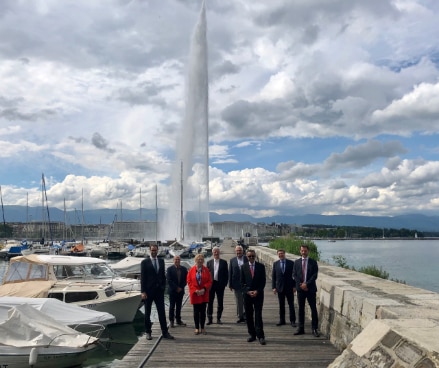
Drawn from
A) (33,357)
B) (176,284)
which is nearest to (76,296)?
(176,284)

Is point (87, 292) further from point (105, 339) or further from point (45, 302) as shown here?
point (45, 302)

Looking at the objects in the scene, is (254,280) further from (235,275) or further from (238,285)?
(235,275)

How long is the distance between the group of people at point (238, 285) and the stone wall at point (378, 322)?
1.61ft

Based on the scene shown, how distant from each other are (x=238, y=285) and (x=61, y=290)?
796 cm

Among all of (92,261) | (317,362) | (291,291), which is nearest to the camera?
(317,362)

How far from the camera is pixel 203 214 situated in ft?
265

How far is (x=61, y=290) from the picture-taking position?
15.5 metres

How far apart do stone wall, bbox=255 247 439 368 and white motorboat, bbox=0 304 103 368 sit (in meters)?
4.83

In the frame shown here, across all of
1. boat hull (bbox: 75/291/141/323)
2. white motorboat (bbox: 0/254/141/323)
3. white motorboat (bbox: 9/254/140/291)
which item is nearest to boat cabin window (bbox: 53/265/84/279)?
white motorboat (bbox: 9/254/140/291)

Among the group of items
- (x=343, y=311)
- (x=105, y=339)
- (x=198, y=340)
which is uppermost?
(x=343, y=311)

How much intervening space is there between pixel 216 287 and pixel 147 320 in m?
2.16

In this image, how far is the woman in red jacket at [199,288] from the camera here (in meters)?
9.89

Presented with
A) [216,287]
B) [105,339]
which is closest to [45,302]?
[105,339]

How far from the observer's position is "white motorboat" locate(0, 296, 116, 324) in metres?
11.0
